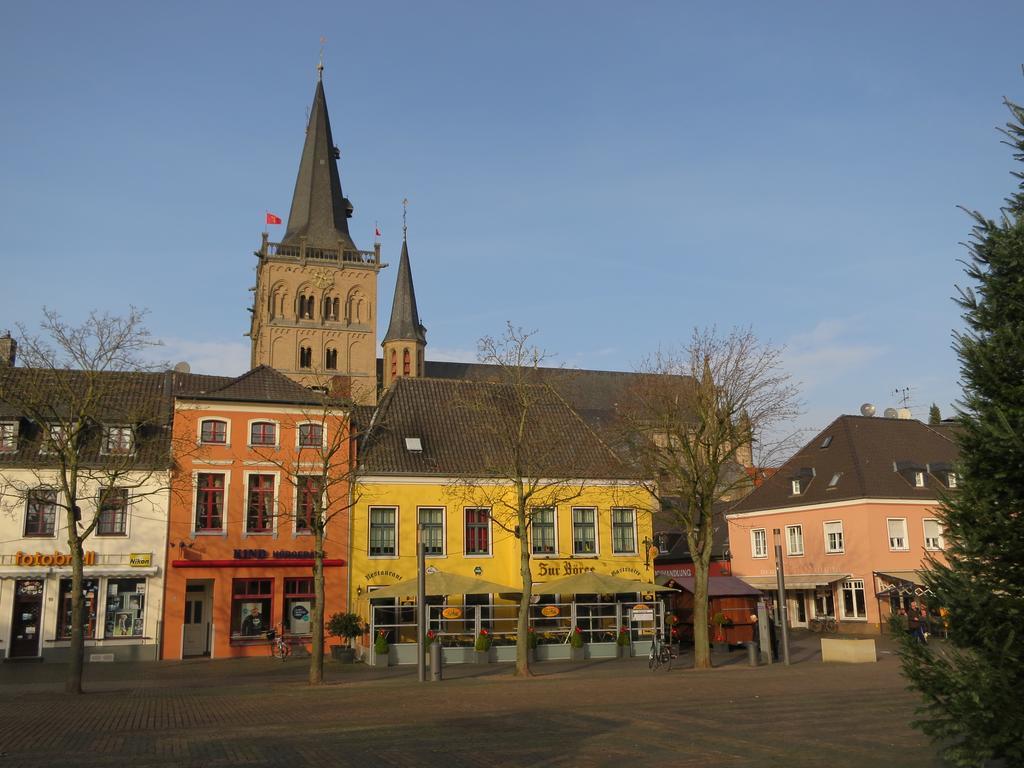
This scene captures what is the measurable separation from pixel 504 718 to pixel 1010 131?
476 inches

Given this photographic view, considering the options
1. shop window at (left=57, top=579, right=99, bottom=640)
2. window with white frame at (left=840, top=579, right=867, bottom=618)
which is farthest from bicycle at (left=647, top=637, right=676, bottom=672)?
shop window at (left=57, top=579, right=99, bottom=640)

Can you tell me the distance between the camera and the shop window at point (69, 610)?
106 feet

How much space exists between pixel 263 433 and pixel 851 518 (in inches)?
1100

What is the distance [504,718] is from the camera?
53.9 ft

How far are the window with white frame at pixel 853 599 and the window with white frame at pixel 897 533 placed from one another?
7.98 feet

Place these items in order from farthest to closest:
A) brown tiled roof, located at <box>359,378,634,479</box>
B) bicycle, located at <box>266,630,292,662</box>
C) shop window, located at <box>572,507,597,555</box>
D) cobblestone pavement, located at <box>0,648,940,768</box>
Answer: shop window, located at <box>572,507,597,555</box>, brown tiled roof, located at <box>359,378,634,479</box>, bicycle, located at <box>266,630,292,662</box>, cobblestone pavement, located at <box>0,648,940,768</box>

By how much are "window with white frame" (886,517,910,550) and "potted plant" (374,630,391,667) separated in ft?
86.3

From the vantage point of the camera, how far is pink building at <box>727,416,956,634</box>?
44375 millimetres

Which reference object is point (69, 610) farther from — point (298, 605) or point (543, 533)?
point (543, 533)

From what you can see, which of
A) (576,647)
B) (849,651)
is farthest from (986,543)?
(576,647)

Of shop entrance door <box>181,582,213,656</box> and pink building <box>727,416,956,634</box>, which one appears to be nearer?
shop entrance door <box>181,582,213,656</box>

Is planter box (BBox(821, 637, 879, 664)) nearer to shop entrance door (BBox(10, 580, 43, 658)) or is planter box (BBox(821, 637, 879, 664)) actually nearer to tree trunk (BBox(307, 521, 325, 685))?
tree trunk (BBox(307, 521, 325, 685))

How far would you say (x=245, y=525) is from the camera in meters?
34.3

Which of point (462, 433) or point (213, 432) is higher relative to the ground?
point (462, 433)
